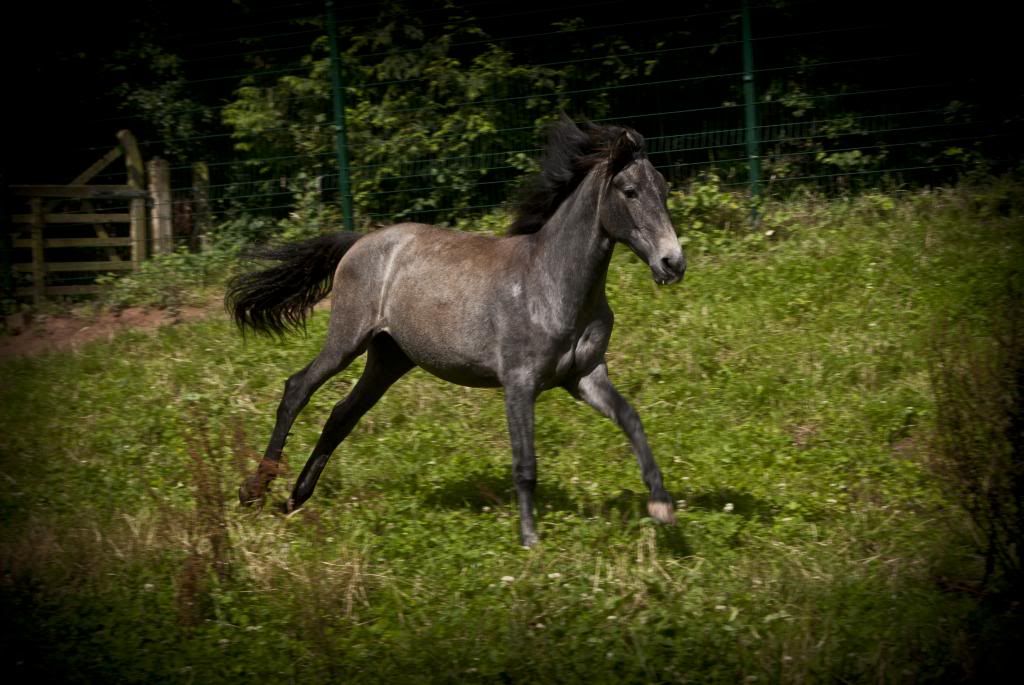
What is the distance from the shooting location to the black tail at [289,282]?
285 inches

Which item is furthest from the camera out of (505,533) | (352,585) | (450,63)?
(450,63)

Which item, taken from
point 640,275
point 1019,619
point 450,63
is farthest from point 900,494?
point 450,63

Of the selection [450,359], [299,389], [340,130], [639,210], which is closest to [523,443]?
[450,359]

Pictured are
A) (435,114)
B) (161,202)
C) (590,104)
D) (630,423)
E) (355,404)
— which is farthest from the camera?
(161,202)

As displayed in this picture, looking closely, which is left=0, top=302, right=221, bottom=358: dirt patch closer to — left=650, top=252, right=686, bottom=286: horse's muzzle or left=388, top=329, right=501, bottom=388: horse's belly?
left=388, top=329, right=501, bottom=388: horse's belly

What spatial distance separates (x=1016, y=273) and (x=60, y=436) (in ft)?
24.3

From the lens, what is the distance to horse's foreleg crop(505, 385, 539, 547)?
588cm

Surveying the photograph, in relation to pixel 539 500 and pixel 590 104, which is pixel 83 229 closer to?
pixel 590 104

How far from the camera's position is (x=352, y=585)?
511 cm

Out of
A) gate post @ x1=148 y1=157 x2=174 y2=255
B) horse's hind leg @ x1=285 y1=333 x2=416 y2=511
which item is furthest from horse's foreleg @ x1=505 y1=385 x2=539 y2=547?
gate post @ x1=148 y1=157 x2=174 y2=255

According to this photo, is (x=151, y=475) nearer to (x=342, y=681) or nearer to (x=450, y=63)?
(x=342, y=681)

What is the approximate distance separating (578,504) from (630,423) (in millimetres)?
734

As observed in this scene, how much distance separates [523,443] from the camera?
595 centimetres

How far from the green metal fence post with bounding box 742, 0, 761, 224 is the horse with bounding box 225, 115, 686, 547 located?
5.05 meters
